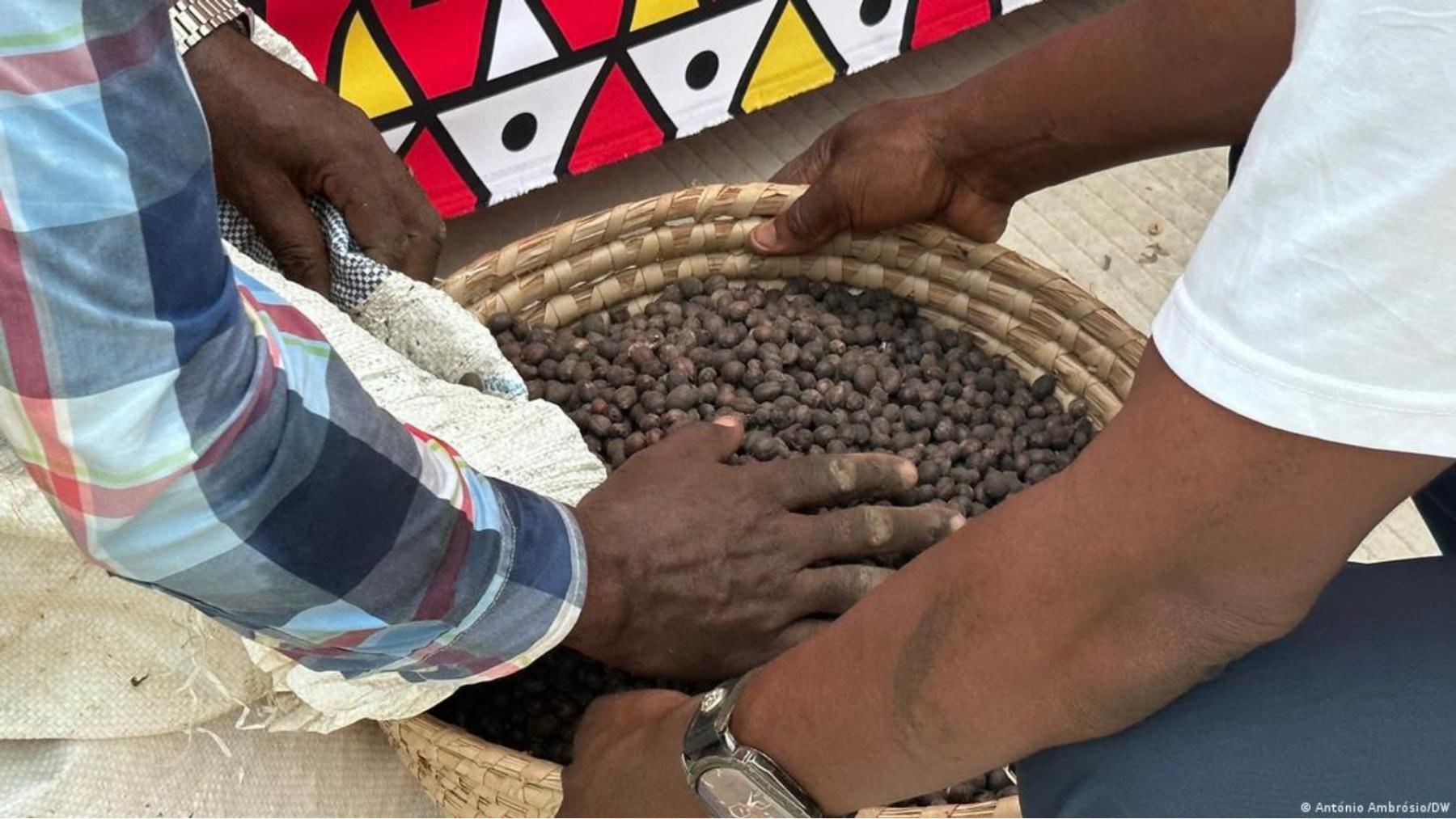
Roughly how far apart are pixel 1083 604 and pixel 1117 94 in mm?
740

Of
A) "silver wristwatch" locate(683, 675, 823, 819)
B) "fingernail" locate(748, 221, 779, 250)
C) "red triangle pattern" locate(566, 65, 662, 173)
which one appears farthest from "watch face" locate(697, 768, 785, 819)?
"red triangle pattern" locate(566, 65, 662, 173)

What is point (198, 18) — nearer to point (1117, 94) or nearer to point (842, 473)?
point (842, 473)

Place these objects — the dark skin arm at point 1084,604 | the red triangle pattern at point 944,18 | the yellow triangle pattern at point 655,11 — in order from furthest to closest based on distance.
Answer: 1. the red triangle pattern at point 944,18
2. the yellow triangle pattern at point 655,11
3. the dark skin arm at point 1084,604

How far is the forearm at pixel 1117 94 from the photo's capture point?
4.17ft

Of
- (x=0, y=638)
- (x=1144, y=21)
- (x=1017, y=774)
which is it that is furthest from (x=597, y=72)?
(x=1017, y=774)

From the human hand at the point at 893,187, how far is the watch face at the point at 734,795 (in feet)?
2.32

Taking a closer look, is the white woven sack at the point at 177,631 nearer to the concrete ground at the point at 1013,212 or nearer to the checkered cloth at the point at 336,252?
the checkered cloth at the point at 336,252

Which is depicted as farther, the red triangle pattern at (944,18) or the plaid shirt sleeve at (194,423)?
the red triangle pattern at (944,18)

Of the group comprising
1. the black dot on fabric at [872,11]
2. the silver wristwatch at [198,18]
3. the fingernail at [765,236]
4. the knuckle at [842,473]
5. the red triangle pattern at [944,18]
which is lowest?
the knuckle at [842,473]

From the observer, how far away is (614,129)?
6.59ft

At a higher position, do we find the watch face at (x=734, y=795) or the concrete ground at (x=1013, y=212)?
the watch face at (x=734, y=795)

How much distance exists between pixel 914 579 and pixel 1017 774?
0.63 feet

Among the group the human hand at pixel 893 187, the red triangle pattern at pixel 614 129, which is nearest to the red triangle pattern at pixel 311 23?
the red triangle pattern at pixel 614 129

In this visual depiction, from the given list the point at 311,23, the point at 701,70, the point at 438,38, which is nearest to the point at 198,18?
the point at 311,23
